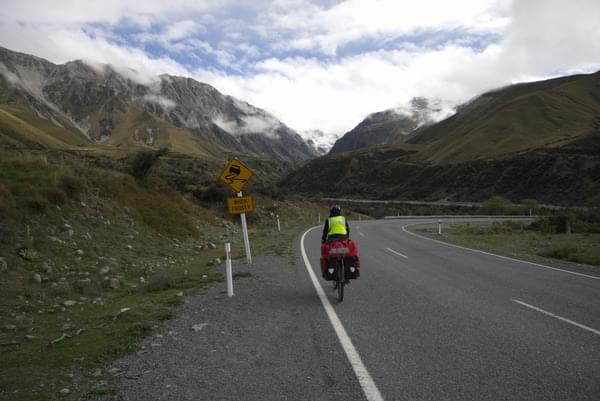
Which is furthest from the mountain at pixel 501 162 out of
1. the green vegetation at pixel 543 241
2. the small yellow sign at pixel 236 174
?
the small yellow sign at pixel 236 174

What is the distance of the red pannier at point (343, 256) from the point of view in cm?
789

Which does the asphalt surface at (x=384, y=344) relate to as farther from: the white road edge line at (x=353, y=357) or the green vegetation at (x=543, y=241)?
the green vegetation at (x=543, y=241)

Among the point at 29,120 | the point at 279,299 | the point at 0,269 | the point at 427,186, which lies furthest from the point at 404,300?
the point at 29,120

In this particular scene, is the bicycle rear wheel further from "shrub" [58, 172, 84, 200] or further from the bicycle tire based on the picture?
"shrub" [58, 172, 84, 200]

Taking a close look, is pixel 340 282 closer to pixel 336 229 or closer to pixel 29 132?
pixel 336 229

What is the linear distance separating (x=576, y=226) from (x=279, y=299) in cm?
2795

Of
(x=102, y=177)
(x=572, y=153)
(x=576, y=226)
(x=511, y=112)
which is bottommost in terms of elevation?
(x=576, y=226)

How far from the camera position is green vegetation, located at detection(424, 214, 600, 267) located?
1582 centimetres

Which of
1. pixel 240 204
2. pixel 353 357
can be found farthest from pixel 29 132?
pixel 353 357

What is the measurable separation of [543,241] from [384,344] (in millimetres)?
20004

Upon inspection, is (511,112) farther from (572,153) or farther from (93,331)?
(93,331)

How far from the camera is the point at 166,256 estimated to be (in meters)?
13.8

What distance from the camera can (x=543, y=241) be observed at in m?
21.7

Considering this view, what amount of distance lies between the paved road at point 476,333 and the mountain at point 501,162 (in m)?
48.1
